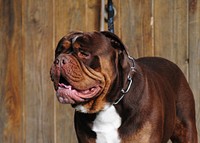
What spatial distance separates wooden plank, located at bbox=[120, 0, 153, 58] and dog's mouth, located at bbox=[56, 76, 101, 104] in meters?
1.52

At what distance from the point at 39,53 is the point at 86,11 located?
1.67 feet

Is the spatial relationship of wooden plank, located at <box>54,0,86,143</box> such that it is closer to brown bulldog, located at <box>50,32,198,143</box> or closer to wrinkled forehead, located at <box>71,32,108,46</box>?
brown bulldog, located at <box>50,32,198,143</box>

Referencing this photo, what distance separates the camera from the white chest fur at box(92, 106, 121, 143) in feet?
13.7

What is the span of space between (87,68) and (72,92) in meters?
0.17

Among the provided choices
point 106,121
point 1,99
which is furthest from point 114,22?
point 106,121

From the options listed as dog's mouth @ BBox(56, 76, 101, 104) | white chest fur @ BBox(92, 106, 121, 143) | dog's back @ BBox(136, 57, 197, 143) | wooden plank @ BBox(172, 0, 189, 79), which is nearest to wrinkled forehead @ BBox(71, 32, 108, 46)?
dog's mouth @ BBox(56, 76, 101, 104)

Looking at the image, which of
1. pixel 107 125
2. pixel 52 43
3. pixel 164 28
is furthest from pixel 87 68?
pixel 164 28

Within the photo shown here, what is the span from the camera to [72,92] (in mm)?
3955

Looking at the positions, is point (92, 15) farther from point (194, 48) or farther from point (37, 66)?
point (194, 48)

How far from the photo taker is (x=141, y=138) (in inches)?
163

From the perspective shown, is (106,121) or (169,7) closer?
(106,121)

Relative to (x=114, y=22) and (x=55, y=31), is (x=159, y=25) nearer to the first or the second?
(x=114, y=22)

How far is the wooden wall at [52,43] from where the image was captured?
17.7 feet

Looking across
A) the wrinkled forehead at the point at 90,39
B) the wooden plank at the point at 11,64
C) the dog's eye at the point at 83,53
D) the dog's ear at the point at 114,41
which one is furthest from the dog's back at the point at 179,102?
the wooden plank at the point at 11,64
